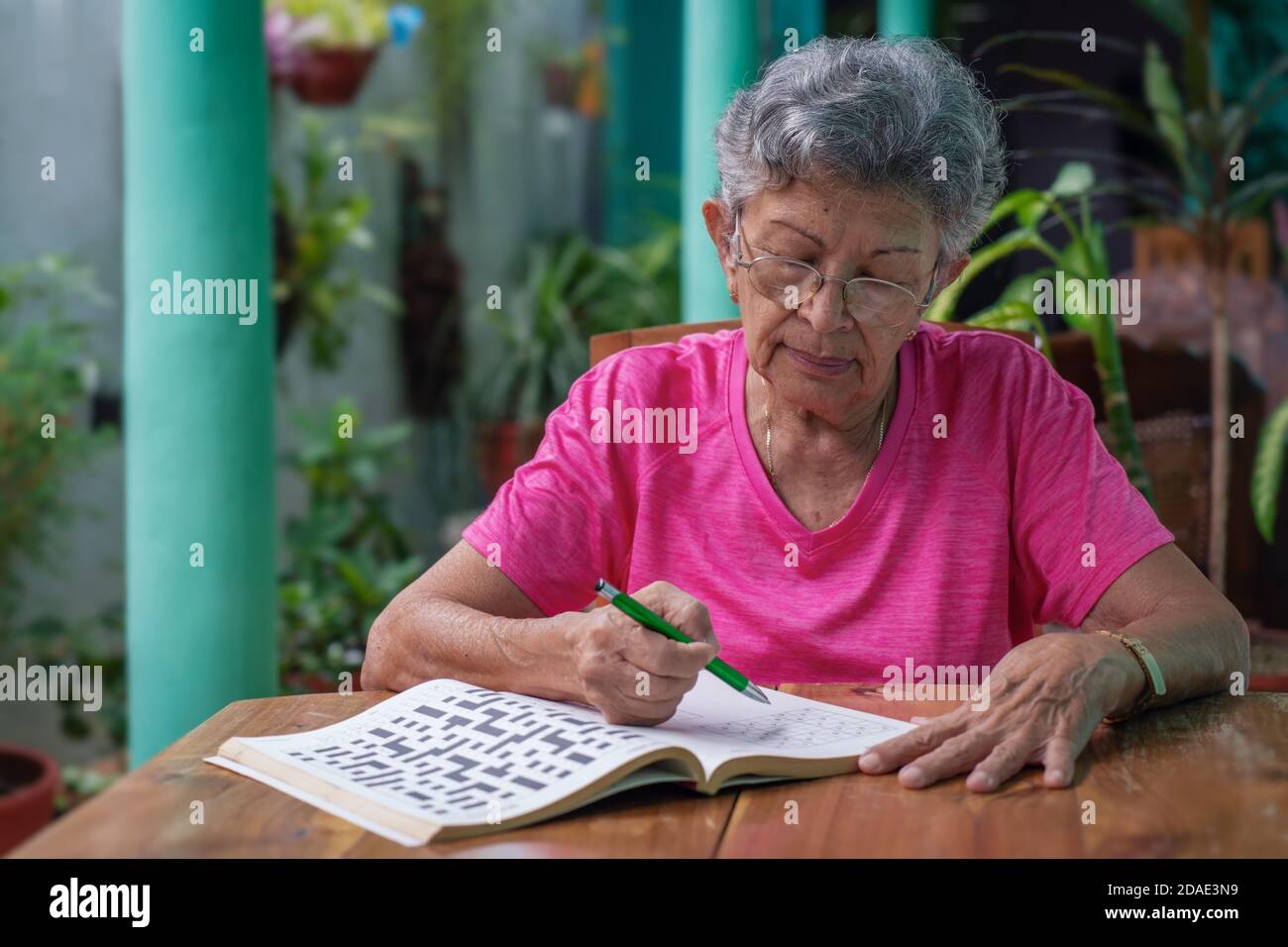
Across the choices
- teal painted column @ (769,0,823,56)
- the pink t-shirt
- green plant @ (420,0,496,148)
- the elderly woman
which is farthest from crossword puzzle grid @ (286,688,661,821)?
green plant @ (420,0,496,148)

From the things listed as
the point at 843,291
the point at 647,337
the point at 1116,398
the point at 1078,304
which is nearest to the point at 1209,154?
the point at 1078,304

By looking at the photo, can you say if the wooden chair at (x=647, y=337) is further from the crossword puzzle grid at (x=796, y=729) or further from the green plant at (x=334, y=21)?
the green plant at (x=334, y=21)

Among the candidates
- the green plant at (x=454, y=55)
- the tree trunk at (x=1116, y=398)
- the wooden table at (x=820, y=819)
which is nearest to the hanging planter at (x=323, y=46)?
the green plant at (x=454, y=55)

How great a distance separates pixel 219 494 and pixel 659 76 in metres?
4.74

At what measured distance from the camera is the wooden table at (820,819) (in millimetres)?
1048

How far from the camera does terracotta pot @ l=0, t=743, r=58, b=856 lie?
9.10ft

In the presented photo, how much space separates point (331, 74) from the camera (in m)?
4.34

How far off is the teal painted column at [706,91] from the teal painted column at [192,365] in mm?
1532

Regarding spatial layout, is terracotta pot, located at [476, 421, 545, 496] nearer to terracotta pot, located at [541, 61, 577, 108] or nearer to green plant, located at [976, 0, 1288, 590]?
terracotta pot, located at [541, 61, 577, 108]

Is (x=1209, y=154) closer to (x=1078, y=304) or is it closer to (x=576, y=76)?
(x=1078, y=304)

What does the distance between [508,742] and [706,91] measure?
282 cm

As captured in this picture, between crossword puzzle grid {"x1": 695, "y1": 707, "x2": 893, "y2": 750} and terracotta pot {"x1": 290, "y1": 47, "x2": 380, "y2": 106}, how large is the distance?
3505 millimetres
